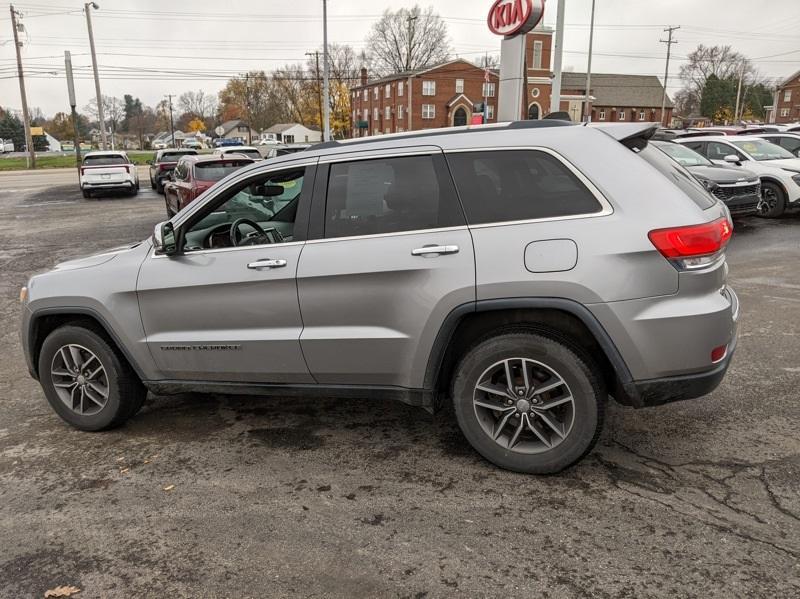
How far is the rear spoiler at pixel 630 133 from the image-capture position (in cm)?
342

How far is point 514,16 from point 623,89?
97984 mm

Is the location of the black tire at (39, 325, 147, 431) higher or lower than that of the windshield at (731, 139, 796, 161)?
lower

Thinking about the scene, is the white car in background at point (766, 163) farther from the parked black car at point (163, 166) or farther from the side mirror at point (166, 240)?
the parked black car at point (163, 166)

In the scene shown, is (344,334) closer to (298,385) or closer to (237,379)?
(298,385)

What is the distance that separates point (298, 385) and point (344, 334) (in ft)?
1.67

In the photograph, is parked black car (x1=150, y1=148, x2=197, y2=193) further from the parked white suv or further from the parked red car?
the parked red car

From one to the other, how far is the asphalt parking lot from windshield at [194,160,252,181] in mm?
9087

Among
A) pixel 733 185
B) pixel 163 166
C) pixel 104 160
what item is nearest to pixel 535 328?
pixel 733 185

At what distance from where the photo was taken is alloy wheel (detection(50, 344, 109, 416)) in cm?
430

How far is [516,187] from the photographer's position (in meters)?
3.42

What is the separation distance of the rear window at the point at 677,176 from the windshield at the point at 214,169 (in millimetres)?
10967

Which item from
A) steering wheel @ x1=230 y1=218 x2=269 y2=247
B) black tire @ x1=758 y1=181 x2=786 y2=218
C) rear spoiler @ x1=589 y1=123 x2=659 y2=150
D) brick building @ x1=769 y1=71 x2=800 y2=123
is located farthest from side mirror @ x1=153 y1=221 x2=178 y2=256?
brick building @ x1=769 y1=71 x2=800 y2=123

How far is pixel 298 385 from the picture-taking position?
389 cm

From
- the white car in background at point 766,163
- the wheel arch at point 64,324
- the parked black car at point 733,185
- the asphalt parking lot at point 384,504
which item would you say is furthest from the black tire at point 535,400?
the white car in background at point 766,163
